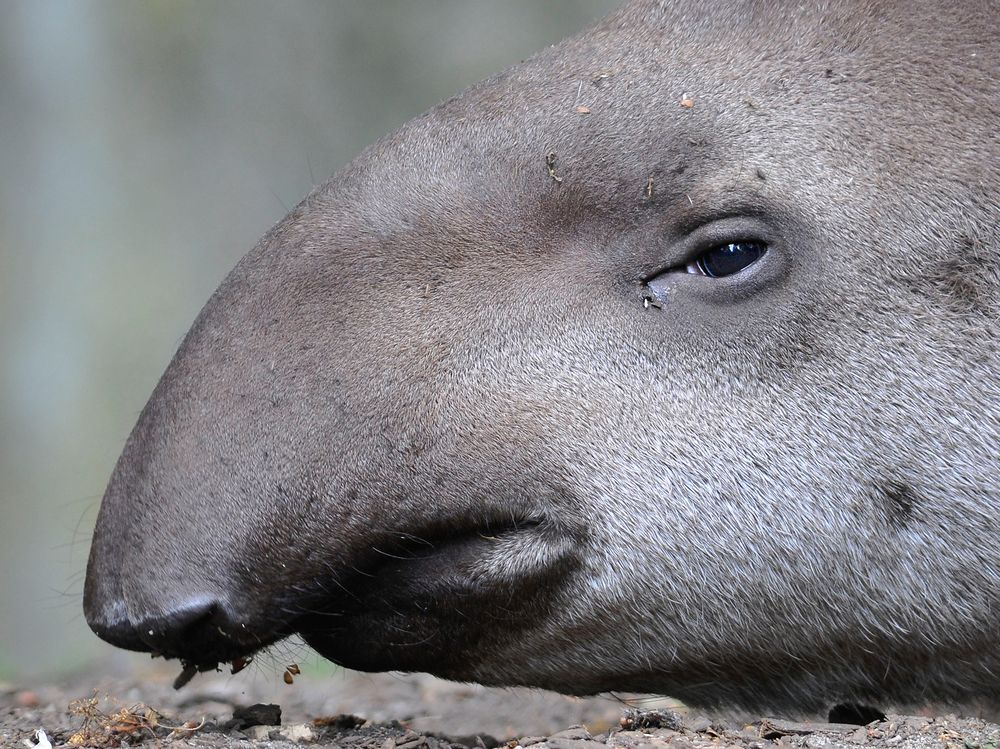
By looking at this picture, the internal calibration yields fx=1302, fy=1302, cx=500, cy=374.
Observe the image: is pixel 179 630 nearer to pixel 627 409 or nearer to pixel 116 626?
pixel 116 626

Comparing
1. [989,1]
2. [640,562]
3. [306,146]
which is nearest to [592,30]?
[989,1]

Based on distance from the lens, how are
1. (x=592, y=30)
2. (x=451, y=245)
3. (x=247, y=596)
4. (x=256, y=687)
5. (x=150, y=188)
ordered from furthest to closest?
(x=150, y=188) < (x=256, y=687) < (x=592, y=30) < (x=451, y=245) < (x=247, y=596)

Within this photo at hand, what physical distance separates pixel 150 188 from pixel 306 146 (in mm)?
1147

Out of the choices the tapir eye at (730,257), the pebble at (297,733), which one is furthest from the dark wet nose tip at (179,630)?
the tapir eye at (730,257)

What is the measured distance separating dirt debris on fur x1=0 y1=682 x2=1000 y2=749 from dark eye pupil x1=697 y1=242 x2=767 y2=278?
1198 millimetres

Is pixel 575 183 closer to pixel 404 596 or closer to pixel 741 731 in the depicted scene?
pixel 404 596

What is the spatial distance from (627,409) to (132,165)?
676cm

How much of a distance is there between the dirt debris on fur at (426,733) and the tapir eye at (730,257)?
1197mm

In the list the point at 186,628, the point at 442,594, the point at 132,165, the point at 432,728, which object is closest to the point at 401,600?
the point at 442,594

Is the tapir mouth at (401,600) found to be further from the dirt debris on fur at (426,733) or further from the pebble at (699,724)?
the pebble at (699,724)

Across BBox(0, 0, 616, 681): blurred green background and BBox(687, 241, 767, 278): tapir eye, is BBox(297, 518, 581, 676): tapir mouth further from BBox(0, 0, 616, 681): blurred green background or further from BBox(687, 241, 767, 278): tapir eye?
BBox(0, 0, 616, 681): blurred green background

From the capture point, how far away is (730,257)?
330cm

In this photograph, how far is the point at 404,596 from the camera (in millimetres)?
3320

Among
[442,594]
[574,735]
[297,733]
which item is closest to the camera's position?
[442,594]
